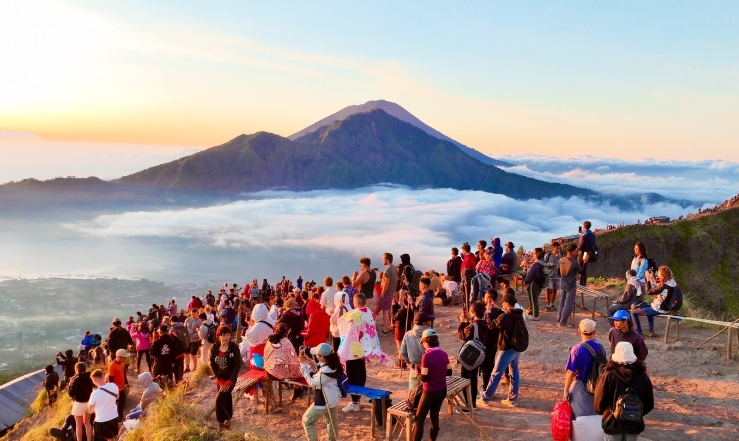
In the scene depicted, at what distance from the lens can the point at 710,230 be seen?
40.0m

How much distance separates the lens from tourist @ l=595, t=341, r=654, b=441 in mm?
4332

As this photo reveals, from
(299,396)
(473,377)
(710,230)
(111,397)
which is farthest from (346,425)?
(710,230)

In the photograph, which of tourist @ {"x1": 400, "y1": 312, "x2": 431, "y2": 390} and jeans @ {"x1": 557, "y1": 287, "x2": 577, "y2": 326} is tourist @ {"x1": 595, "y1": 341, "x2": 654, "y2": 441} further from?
jeans @ {"x1": 557, "y1": 287, "x2": 577, "y2": 326}

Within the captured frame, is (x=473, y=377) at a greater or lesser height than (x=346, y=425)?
greater

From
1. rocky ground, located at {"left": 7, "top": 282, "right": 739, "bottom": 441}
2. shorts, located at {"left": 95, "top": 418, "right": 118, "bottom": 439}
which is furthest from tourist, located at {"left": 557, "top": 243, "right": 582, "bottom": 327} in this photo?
shorts, located at {"left": 95, "top": 418, "right": 118, "bottom": 439}

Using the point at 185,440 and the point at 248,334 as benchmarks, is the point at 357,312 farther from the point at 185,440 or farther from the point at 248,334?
the point at 185,440

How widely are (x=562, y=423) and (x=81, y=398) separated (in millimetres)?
6663

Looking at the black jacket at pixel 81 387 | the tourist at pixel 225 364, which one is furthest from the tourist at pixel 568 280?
the black jacket at pixel 81 387

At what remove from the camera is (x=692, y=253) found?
38.3 m

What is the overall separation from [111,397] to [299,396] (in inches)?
107

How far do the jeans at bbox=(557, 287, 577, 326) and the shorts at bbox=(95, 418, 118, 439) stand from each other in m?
8.44

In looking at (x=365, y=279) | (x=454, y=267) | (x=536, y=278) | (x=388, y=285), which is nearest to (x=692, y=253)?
(x=454, y=267)

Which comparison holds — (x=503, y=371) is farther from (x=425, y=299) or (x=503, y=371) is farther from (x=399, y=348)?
(x=399, y=348)

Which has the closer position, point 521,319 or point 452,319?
point 521,319
